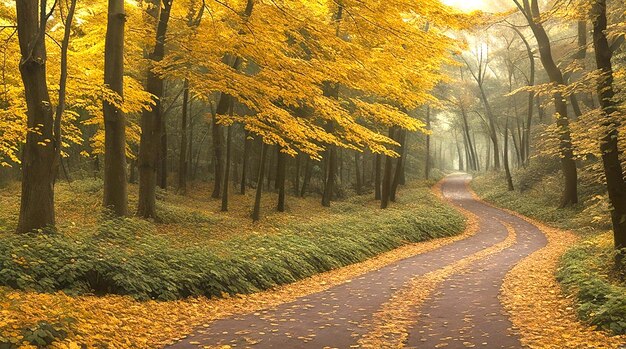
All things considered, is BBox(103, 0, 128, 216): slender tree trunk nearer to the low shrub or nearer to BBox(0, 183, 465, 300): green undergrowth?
BBox(0, 183, 465, 300): green undergrowth

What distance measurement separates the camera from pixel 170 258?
33.2 ft

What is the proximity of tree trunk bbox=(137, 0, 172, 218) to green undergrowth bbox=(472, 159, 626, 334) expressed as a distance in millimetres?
11499

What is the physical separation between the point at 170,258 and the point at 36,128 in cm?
371

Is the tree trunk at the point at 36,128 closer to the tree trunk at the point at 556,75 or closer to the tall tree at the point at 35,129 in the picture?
the tall tree at the point at 35,129

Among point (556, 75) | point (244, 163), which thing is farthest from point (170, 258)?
point (556, 75)

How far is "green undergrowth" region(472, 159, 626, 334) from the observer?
24.3 feet

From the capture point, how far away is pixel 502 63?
4553 centimetres

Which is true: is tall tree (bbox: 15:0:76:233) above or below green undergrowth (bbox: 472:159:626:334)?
above

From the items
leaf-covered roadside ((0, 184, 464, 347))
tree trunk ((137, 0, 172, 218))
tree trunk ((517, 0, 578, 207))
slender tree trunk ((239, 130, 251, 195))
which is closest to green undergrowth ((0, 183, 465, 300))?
leaf-covered roadside ((0, 184, 464, 347))

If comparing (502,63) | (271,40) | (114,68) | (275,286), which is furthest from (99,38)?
(502,63)

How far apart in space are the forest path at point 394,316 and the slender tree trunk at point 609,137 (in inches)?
114

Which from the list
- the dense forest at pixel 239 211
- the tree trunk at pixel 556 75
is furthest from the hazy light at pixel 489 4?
the dense forest at pixel 239 211

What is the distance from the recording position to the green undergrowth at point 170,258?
812 centimetres

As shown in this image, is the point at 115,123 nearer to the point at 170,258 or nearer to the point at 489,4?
the point at 170,258
